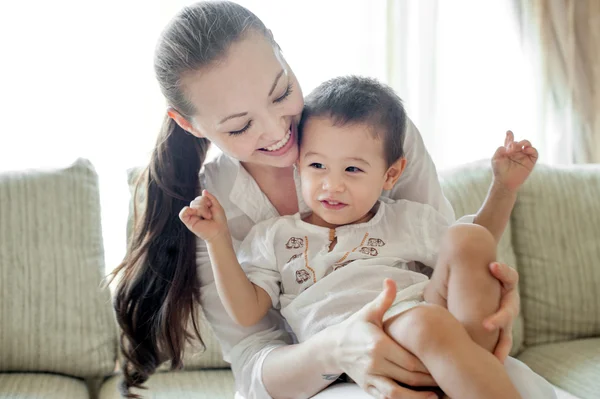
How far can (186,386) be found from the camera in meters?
2.18

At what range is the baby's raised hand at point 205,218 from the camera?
1.31 metres

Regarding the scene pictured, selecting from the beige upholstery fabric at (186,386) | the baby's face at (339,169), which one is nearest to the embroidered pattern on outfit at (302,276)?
the baby's face at (339,169)

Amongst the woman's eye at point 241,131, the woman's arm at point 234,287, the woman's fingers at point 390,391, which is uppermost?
the woman's eye at point 241,131

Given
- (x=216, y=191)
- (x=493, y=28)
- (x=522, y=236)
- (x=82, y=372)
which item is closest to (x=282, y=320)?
(x=216, y=191)

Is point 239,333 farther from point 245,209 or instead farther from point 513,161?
point 513,161

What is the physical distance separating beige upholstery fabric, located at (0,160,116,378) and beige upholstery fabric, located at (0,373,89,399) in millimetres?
34

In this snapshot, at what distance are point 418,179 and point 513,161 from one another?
22cm

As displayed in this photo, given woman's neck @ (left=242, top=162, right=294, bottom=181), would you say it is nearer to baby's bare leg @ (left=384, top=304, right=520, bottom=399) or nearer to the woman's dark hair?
the woman's dark hair

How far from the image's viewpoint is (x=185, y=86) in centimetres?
135

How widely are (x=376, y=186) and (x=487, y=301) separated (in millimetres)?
338

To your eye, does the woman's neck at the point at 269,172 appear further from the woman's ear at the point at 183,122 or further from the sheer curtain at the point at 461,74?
the sheer curtain at the point at 461,74

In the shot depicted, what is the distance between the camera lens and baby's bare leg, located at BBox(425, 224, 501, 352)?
119 cm

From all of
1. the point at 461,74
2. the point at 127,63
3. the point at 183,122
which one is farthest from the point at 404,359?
the point at 461,74

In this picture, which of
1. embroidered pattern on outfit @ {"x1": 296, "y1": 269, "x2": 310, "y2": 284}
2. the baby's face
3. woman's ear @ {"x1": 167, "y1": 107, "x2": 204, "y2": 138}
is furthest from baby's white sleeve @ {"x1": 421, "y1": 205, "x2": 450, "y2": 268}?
woman's ear @ {"x1": 167, "y1": 107, "x2": 204, "y2": 138}
